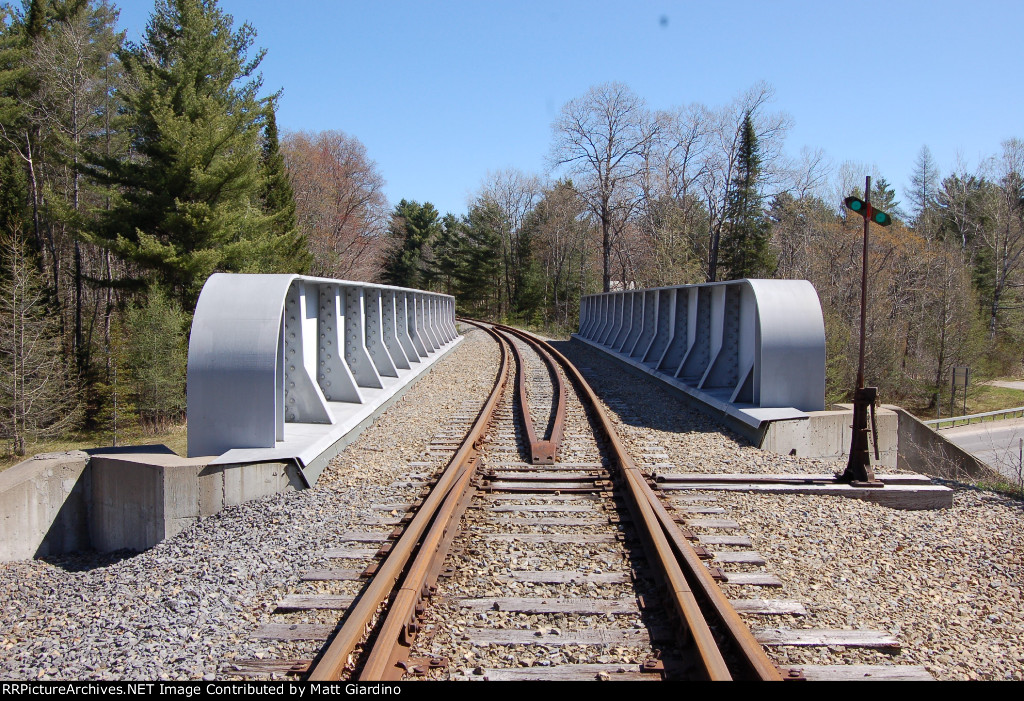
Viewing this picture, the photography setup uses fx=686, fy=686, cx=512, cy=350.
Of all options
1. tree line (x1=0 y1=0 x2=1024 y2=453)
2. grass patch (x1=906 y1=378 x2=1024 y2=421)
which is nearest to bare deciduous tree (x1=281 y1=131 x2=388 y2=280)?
tree line (x1=0 y1=0 x2=1024 y2=453)

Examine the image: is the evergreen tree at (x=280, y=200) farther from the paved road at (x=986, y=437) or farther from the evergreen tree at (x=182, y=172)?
the paved road at (x=986, y=437)

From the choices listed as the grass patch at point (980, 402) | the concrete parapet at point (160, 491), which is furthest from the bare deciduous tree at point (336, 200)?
the concrete parapet at point (160, 491)

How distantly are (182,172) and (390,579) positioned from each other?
20249 mm

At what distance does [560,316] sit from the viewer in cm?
5022

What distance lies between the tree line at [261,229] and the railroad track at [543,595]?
17332 millimetres

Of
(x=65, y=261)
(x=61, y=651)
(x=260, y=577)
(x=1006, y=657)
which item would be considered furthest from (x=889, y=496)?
(x=65, y=261)

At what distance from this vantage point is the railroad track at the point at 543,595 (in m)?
3.10

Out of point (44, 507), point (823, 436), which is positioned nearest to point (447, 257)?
point (823, 436)

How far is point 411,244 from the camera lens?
204 feet

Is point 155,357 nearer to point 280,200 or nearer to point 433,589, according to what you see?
point 433,589

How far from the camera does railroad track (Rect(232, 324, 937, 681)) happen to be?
10.2 ft

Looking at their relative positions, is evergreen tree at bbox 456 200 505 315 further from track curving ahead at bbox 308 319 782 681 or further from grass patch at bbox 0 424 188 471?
track curving ahead at bbox 308 319 782 681

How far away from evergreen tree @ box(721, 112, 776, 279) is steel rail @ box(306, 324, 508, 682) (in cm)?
3826

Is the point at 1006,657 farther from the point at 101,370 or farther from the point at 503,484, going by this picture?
the point at 101,370
